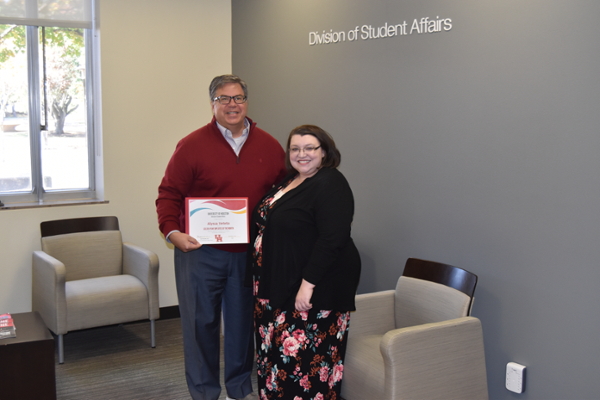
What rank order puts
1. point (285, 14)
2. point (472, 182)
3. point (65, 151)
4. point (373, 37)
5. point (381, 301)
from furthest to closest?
point (65, 151) → point (285, 14) → point (373, 37) → point (381, 301) → point (472, 182)

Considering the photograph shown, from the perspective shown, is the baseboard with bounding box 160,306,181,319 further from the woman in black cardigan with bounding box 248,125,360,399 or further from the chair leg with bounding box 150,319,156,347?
the woman in black cardigan with bounding box 248,125,360,399

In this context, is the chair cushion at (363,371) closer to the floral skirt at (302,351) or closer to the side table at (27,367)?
the floral skirt at (302,351)

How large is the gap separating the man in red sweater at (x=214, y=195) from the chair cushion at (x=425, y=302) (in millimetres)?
857

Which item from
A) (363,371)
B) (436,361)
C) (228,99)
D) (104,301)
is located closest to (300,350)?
(363,371)

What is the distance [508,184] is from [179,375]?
2348 mm

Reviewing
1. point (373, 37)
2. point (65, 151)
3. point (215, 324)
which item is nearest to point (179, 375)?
point (215, 324)

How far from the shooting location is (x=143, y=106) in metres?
4.80

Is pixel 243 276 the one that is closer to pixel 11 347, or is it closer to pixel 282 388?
pixel 282 388

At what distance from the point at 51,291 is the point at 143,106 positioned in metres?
1.65

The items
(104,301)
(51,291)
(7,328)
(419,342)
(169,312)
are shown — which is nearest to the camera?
(419,342)

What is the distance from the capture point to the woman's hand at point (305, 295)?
254cm

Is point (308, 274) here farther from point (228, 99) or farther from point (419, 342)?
point (228, 99)

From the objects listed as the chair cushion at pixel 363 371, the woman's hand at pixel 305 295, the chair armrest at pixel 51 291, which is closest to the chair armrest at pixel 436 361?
the chair cushion at pixel 363 371

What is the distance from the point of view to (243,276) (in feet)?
9.82
